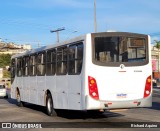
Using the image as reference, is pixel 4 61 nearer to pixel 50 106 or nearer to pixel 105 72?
pixel 50 106

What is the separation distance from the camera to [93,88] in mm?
13453

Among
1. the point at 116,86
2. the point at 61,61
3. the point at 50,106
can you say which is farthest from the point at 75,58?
the point at 50,106

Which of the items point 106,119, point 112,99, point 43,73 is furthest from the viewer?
point 43,73

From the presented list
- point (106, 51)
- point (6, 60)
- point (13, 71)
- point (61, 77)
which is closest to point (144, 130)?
point (106, 51)

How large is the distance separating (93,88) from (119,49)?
1.66 metres

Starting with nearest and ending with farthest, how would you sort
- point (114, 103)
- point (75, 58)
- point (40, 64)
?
point (114, 103), point (75, 58), point (40, 64)

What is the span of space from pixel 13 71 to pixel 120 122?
480 inches

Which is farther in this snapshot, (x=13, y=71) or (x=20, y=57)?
(x=13, y=71)

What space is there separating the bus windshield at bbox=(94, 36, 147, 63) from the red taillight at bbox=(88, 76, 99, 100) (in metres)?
0.73

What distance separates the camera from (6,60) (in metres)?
126

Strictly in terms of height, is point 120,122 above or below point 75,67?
below

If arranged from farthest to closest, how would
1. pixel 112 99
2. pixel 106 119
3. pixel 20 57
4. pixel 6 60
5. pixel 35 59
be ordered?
pixel 6 60
pixel 20 57
pixel 35 59
pixel 106 119
pixel 112 99

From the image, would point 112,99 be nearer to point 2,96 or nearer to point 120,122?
point 120,122

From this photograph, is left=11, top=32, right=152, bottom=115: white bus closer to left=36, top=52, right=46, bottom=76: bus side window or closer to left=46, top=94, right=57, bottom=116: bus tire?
left=46, top=94, right=57, bottom=116: bus tire
